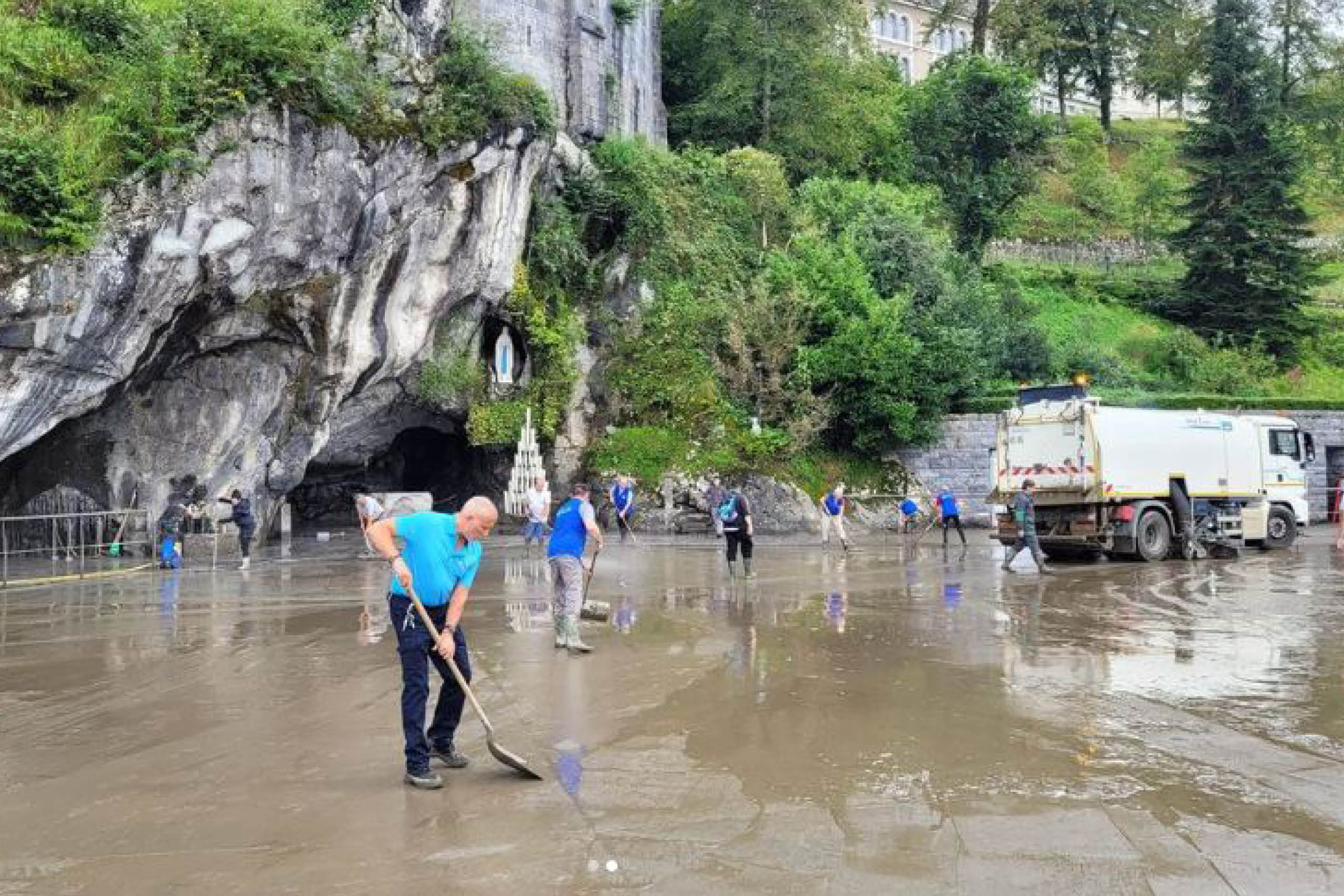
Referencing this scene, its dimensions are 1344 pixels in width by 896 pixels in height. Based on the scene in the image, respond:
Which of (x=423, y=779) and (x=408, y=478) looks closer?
(x=423, y=779)

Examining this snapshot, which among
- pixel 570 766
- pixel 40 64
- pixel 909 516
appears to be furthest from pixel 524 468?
pixel 570 766

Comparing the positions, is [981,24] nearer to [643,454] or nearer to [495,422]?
[643,454]

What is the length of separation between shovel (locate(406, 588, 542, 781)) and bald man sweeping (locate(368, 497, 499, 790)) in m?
0.04

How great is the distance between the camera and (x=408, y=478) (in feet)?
104

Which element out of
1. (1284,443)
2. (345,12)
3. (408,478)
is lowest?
(408,478)

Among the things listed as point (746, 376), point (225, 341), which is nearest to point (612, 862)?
point (225, 341)

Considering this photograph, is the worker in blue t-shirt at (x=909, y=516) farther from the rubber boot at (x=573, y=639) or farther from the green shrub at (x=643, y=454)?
the rubber boot at (x=573, y=639)

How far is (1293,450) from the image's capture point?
21641 millimetres

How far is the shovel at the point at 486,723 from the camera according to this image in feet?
18.1

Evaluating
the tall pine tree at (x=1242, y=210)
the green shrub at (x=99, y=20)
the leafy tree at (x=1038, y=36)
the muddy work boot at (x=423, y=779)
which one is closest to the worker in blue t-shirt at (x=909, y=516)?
the tall pine tree at (x=1242, y=210)

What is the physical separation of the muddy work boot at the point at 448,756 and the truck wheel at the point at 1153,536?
15.5m

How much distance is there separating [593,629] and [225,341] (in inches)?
506

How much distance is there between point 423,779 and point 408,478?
27.2 metres

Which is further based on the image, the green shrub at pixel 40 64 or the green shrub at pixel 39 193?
the green shrub at pixel 40 64
